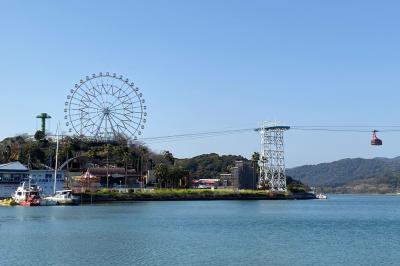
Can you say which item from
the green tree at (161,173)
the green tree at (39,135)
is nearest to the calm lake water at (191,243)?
the green tree at (161,173)

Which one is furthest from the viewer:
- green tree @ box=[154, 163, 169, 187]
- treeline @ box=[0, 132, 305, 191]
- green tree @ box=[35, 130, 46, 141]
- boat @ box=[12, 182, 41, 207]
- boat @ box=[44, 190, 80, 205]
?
green tree @ box=[35, 130, 46, 141]

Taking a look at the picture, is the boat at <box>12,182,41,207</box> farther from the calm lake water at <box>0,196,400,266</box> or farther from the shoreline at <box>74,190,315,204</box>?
the calm lake water at <box>0,196,400,266</box>

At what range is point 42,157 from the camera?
443 ft

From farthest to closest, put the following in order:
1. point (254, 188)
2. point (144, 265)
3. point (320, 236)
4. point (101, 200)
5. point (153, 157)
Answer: point (153, 157) < point (254, 188) < point (101, 200) < point (320, 236) < point (144, 265)

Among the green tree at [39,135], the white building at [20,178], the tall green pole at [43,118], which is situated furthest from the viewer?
the tall green pole at [43,118]

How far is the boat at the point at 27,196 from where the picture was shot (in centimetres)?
8965

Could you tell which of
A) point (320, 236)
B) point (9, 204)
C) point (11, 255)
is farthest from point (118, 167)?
point (11, 255)

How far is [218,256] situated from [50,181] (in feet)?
251

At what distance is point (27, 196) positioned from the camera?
300 feet

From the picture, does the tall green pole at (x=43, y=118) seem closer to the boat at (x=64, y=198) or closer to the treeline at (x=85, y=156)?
the treeline at (x=85, y=156)

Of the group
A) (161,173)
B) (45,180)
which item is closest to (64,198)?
(45,180)

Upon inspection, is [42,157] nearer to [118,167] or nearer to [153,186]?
[118,167]

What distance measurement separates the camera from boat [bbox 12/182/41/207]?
89650 millimetres

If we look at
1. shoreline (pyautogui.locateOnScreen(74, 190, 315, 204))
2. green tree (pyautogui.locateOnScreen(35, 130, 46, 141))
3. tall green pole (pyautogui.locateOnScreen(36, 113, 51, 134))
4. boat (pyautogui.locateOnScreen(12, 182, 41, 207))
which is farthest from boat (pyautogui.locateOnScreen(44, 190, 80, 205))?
tall green pole (pyautogui.locateOnScreen(36, 113, 51, 134))
